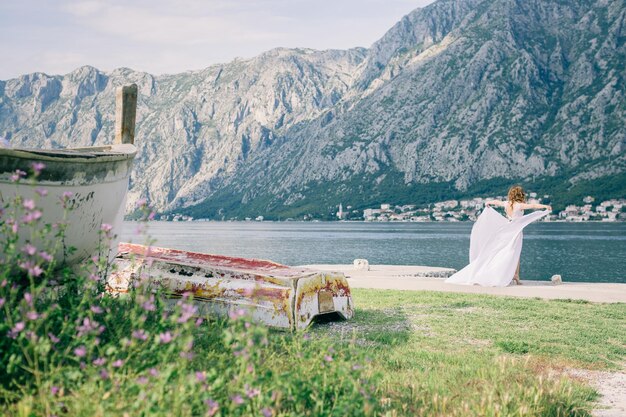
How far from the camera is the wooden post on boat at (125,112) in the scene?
1138cm

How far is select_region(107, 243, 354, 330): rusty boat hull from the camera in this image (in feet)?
28.0

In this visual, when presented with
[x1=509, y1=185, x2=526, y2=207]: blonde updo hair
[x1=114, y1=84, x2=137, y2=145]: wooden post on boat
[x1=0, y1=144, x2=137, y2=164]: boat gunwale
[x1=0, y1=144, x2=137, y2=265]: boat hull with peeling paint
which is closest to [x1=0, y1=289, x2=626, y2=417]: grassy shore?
[x1=0, y1=144, x2=137, y2=265]: boat hull with peeling paint

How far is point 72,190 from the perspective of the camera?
721 centimetres

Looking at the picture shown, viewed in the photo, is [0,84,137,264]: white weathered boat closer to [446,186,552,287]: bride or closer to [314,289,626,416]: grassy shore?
[314,289,626,416]: grassy shore

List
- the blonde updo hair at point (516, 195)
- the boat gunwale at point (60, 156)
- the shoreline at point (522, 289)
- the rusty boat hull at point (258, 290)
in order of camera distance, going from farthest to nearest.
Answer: the blonde updo hair at point (516, 195)
the shoreline at point (522, 289)
the rusty boat hull at point (258, 290)
the boat gunwale at point (60, 156)

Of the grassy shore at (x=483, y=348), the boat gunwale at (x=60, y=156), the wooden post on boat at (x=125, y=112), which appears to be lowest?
the grassy shore at (x=483, y=348)

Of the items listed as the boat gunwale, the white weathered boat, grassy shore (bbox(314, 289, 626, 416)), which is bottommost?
grassy shore (bbox(314, 289, 626, 416))

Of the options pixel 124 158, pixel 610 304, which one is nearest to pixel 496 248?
pixel 610 304

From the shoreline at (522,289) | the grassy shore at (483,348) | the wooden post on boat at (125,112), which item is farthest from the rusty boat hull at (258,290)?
the shoreline at (522,289)

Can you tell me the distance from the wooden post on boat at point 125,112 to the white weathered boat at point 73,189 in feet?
4.63

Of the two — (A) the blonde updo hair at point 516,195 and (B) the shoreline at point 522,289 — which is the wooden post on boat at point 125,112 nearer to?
(B) the shoreline at point 522,289

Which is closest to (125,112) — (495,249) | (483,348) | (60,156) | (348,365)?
(60,156)

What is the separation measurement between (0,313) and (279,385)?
2892 mm

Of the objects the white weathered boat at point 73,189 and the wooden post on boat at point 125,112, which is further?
the wooden post on boat at point 125,112
